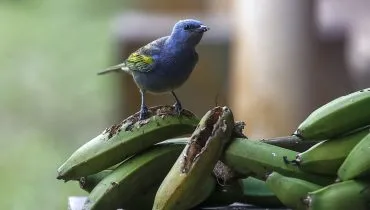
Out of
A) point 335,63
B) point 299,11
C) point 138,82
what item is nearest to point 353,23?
point 335,63

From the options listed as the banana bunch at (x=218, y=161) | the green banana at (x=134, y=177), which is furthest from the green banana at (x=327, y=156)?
the green banana at (x=134, y=177)

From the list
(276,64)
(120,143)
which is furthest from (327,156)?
(276,64)

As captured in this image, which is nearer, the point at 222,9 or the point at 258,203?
the point at 258,203

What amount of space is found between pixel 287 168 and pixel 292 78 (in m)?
4.15

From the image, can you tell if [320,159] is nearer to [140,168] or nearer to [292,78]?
[140,168]

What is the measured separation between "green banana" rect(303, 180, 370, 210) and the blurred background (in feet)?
8.07

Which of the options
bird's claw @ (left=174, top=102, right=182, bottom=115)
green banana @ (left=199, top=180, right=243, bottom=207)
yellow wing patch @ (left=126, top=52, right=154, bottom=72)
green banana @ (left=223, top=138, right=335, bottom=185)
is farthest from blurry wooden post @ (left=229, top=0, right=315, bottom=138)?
green banana @ (left=223, top=138, right=335, bottom=185)

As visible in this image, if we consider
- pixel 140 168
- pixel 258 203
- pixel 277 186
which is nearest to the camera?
pixel 277 186

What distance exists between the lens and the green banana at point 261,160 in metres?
2.12

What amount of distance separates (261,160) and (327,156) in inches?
5.8

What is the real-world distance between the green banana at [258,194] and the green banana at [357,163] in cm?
44

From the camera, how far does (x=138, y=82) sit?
2643mm

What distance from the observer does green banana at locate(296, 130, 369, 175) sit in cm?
208

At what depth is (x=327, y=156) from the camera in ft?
6.83
